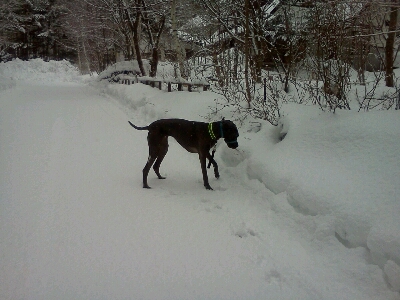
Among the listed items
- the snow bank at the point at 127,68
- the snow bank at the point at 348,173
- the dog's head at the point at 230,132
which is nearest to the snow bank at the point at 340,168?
the snow bank at the point at 348,173

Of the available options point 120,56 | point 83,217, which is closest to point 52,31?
point 120,56

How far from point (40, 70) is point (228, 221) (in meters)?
37.5

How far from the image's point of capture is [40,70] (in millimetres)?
33781

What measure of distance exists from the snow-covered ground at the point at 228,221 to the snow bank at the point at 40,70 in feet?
97.9

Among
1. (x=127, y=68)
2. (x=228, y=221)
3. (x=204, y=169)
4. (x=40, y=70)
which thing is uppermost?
(x=40, y=70)

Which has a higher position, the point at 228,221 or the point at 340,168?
the point at 340,168

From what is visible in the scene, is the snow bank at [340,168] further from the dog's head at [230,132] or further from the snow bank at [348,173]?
the dog's head at [230,132]

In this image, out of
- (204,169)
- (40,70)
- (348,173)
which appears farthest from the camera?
(40,70)

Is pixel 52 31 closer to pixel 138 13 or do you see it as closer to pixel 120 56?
pixel 120 56

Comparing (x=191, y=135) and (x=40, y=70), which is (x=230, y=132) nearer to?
(x=191, y=135)

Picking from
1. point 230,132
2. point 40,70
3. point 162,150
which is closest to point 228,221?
point 230,132

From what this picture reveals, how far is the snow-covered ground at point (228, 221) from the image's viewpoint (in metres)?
2.44

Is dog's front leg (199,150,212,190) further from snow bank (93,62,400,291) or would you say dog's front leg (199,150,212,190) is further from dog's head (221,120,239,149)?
snow bank (93,62,400,291)

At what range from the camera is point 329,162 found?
11.9 ft
